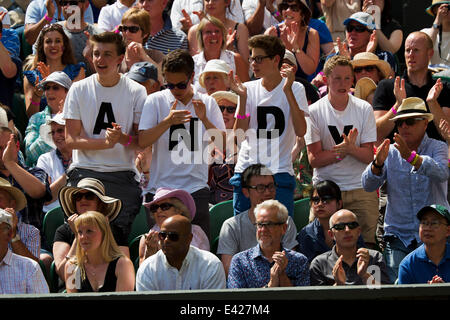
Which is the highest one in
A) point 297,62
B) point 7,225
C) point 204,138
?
point 297,62

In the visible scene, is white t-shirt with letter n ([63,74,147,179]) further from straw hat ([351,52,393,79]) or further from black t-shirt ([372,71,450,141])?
straw hat ([351,52,393,79])

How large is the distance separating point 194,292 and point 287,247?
6.59ft

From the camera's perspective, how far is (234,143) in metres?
8.89

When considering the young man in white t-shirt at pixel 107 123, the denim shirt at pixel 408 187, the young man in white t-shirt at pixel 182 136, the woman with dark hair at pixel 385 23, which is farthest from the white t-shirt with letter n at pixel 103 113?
the woman with dark hair at pixel 385 23

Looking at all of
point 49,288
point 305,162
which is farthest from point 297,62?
point 49,288

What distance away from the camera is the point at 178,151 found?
8.08 metres

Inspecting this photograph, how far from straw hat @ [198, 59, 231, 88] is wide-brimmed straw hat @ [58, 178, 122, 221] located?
2017 millimetres

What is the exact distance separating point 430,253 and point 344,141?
1290 mm

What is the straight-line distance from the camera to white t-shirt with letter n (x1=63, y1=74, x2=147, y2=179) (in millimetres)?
7965

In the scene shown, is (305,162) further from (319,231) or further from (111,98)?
(111,98)

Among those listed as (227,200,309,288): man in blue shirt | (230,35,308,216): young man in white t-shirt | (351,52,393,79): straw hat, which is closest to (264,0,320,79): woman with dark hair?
(351,52,393,79): straw hat

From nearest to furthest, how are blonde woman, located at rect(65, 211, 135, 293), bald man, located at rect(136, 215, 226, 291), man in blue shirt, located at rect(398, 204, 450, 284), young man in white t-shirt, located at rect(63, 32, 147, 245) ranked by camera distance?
bald man, located at rect(136, 215, 226, 291) < blonde woman, located at rect(65, 211, 135, 293) < man in blue shirt, located at rect(398, 204, 450, 284) < young man in white t-shirt, located at rect(63, 32, 147, 245)

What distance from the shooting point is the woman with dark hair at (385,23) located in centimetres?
1065
